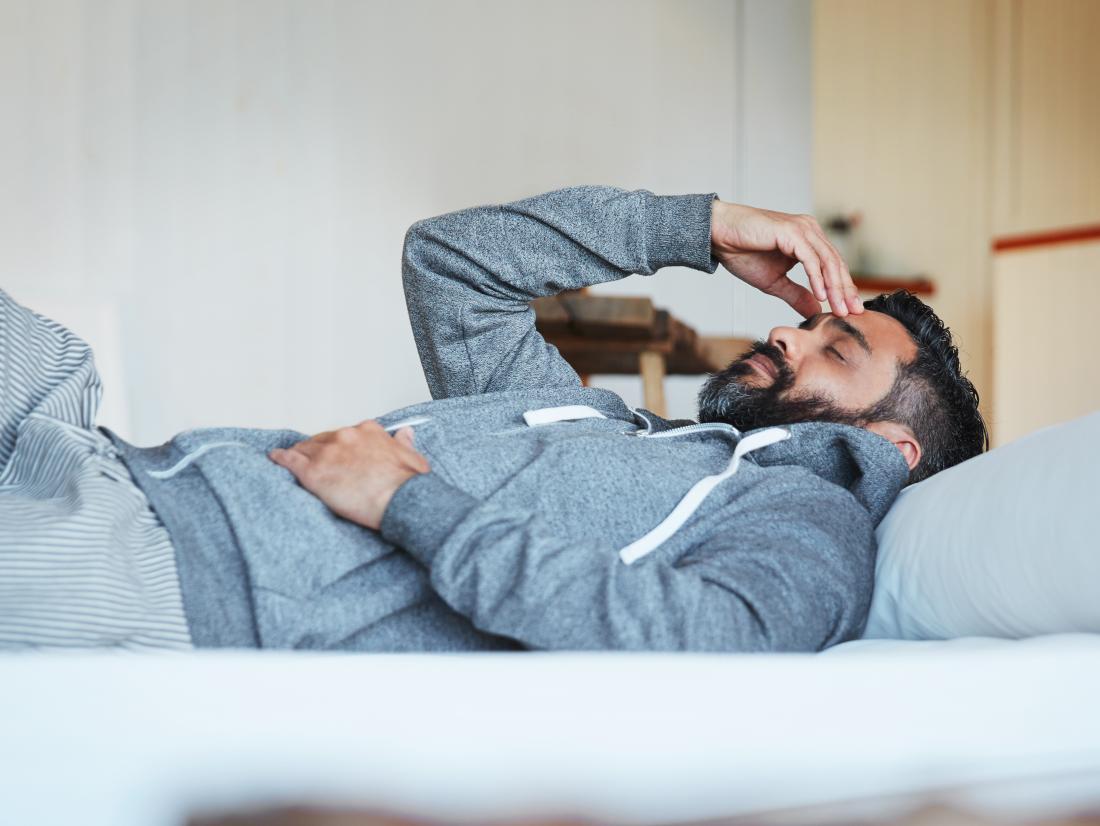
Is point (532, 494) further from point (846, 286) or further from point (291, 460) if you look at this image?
point (846, 286)

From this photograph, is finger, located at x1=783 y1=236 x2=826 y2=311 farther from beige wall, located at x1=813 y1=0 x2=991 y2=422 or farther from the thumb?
beige wall, located at x1=813 y1=0 x2=991 y2=422

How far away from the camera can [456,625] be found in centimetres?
94

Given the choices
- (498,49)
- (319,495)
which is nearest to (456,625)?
(319,495)

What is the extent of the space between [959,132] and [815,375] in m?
4.73

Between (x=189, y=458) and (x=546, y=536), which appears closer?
(x=546, y=536)

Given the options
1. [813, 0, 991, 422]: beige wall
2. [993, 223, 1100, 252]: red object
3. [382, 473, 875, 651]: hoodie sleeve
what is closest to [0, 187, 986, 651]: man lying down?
[382, 473, 875, 651]: hoodie sleeve

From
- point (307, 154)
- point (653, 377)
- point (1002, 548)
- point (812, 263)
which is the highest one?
point (307, 154)

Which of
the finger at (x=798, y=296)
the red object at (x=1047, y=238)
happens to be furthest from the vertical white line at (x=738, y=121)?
the finger at (x=798, y=296)

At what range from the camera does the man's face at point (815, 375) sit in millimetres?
1378

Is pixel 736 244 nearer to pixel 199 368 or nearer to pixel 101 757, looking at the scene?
pixel 101 757

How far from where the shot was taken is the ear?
1.38 m

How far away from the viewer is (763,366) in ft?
4.65

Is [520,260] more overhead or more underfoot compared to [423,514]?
more overhead

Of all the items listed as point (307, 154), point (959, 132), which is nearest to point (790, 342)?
point (307, 154)
